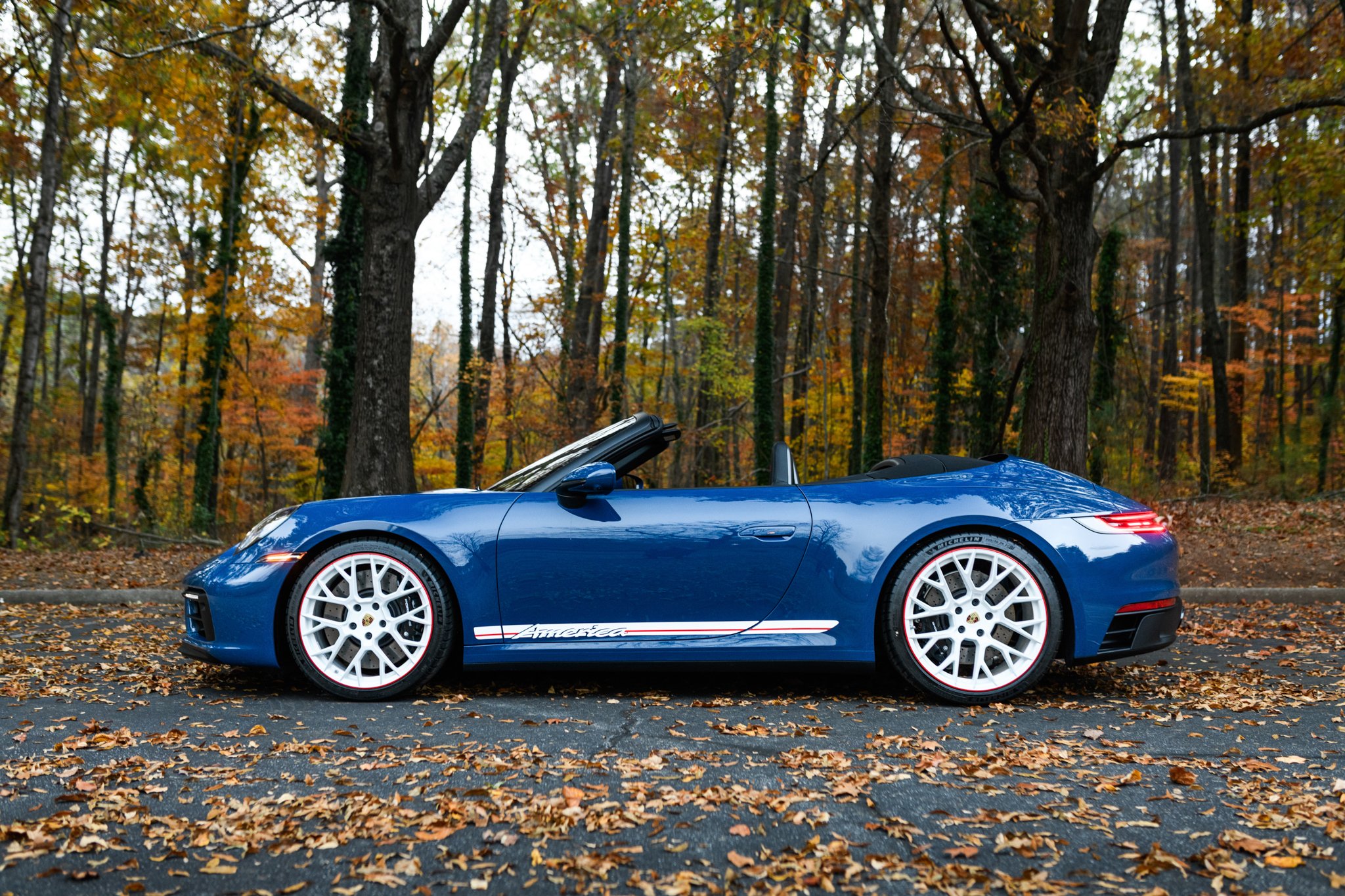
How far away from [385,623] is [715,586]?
149 cm

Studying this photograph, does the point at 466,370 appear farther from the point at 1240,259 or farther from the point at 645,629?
the point at 645,629

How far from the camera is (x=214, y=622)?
4559 mm

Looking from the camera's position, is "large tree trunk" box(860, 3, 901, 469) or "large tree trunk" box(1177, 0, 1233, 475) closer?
"large tree trunk" box(860, 3, 901, 469)

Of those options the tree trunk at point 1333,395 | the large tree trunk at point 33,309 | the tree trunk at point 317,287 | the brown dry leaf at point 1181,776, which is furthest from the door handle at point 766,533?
the tree trunk at point 317,287

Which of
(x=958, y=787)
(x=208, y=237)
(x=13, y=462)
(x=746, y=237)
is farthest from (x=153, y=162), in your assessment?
(x=958, y=787)

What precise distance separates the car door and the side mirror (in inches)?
4.3

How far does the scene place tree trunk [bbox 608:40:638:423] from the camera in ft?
74.3

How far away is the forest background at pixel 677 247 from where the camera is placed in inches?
381

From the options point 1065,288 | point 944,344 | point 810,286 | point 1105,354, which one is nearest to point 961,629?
point 1065,288

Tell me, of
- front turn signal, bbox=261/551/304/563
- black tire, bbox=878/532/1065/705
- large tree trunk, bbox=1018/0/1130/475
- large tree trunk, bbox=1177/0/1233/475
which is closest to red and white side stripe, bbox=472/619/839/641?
black tire, bbox=878/532/1065/705

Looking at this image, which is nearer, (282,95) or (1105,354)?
(282,95)

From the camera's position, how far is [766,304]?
2255cm

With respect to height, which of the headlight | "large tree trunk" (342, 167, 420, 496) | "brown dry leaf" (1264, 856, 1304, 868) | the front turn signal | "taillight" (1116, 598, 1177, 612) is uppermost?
"large tree trunk" (342, 167, 420, 496)

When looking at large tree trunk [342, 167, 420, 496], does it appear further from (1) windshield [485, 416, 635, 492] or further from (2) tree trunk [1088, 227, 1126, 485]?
(2) tree trunk [1088, 227, 1126, 485]
